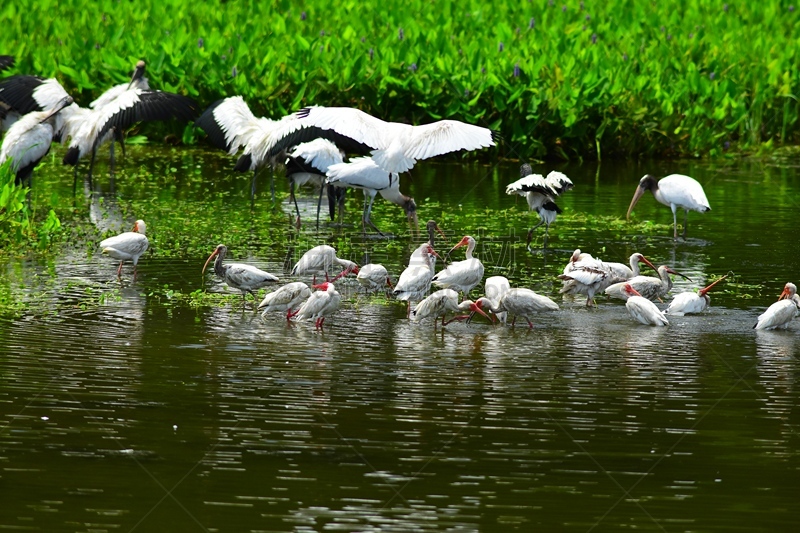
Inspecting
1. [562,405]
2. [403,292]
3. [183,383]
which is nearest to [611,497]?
[562,405]

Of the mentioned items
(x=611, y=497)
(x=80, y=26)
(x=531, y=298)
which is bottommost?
(x=611, y=497)

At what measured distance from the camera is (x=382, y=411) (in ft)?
21.6

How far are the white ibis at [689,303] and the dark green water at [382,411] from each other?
0.09 meters

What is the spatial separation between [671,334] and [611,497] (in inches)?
126

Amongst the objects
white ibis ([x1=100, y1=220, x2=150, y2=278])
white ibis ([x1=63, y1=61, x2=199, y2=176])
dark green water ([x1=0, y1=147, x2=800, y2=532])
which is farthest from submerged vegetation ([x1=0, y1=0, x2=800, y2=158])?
white ibis ([x1=100, y1=220, x2=150, y2=278])

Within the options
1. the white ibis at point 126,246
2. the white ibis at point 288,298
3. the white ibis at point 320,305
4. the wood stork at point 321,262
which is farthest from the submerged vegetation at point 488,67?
the white ibis at point 320,305

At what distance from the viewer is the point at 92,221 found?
12.5 m

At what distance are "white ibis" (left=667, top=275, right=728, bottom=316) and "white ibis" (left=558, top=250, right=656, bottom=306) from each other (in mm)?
643

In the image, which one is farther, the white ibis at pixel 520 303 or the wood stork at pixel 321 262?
the wood stork at pixel 321 262

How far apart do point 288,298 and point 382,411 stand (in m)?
2.38

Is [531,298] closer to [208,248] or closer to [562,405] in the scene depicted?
[562,405]

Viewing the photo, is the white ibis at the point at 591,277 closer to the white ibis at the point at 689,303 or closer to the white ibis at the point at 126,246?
the white ibis at the point at 689,303

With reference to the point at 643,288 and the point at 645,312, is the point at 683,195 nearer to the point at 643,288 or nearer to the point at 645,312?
the point at 643,288

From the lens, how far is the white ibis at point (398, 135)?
1118 centimetres
